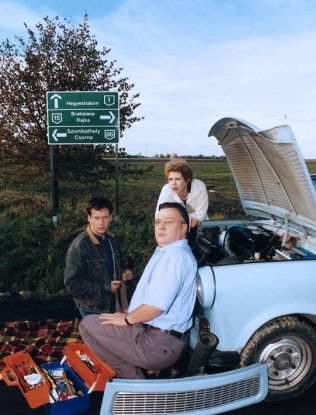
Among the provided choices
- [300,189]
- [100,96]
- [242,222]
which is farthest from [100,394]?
[100,96]

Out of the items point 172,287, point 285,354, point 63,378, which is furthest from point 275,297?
point 63,378

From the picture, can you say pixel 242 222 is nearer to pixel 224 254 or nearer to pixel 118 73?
pixel 224 254

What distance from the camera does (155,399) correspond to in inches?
106

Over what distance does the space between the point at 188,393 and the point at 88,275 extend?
5.14ft

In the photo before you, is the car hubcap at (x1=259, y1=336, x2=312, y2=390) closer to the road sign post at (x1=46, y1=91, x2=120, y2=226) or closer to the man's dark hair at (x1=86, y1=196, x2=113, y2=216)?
the man's dark hair at (x1=86, y1=196, x2=113, y2=216)

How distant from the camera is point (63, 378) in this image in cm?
323

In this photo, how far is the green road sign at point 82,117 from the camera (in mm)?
9195

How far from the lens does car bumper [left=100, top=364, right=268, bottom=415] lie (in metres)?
2.66

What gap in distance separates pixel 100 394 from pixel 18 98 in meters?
9.12

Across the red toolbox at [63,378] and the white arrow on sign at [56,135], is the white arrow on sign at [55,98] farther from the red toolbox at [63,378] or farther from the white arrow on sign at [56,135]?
the red toolbox at [63,378]

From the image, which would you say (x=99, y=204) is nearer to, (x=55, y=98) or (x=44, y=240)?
(x=44, y=240)

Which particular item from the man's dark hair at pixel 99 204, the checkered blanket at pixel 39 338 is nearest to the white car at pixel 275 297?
the man's dark hair at pixel 99 204

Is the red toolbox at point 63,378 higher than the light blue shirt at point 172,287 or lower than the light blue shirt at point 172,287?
lower

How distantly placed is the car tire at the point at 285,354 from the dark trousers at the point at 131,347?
57cm
